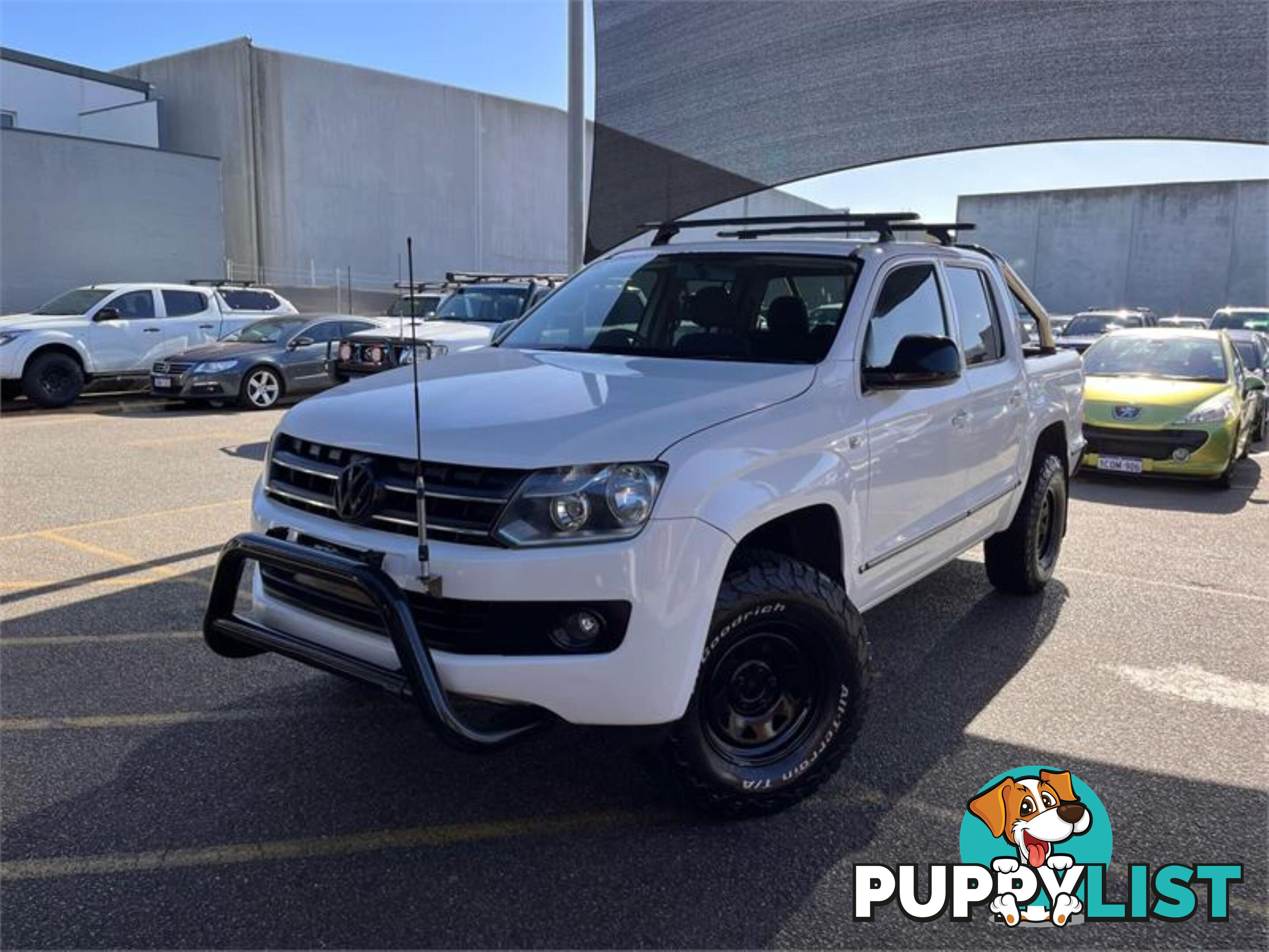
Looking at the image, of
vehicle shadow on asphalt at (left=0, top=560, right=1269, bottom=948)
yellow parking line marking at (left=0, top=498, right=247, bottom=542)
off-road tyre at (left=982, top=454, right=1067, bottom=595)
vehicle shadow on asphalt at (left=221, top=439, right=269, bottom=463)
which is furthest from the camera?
vehicle shadow on asphalt at (left=221, top=439, right=269, bottom=463)

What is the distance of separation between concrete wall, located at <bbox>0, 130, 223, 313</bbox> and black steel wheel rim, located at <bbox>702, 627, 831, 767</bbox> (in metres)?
22.4

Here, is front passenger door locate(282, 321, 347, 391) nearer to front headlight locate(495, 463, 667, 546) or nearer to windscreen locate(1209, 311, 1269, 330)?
front headlight locate(495, 463, 667, 546)

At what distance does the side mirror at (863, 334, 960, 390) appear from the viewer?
3.70 m

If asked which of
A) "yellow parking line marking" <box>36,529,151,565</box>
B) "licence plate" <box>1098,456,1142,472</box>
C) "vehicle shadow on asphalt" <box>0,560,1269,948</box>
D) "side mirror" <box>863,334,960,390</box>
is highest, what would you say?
"side mirror" <box>863,334,960,390</box>

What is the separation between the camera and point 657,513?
2803 mm

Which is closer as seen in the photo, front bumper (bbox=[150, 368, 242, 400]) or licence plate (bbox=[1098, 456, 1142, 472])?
licence plate (bbox=[1098, 456, 1142, 472])

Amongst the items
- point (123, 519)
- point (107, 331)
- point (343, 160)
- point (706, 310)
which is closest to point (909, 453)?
point (706, 310)

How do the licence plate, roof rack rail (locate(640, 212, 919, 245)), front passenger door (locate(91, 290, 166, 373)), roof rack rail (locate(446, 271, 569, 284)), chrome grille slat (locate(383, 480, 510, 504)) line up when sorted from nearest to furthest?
chrome grille slat (locate(383, 480, 510, 504))
roof rack rail (locate(640, 212, 919, 245))
the licence plate
roof rack rail (locate(446, 271, 569, 284))
front passenger door (locate(91, 290, 166, 373))

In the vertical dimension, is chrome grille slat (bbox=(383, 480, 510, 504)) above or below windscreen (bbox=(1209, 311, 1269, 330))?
below

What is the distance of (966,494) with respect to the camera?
4.64 m

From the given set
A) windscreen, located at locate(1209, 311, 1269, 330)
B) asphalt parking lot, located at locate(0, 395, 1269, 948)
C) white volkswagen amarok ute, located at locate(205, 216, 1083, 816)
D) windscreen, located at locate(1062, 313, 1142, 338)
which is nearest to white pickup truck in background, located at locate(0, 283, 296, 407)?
asphalt parking lot, located at locate(0, 395, 1269, 948)

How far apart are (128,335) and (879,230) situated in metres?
13.6

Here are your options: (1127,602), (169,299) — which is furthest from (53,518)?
(169,299)

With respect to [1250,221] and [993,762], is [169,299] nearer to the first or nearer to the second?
[993,762]
